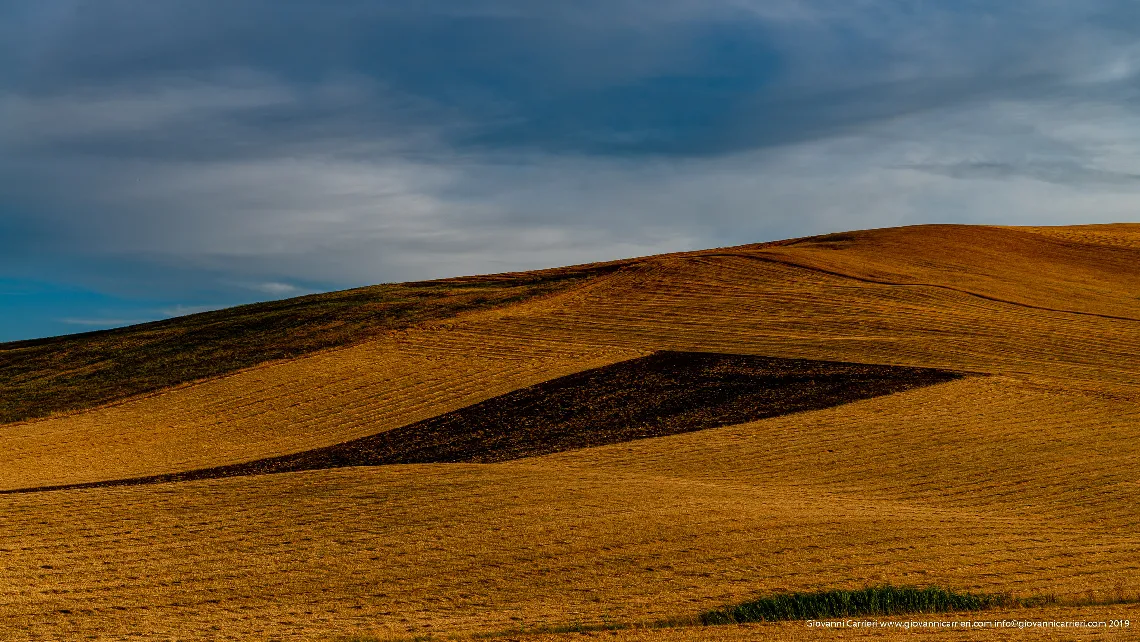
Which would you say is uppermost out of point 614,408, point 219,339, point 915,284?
point 915,284

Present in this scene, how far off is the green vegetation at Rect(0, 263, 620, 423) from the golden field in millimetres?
2194

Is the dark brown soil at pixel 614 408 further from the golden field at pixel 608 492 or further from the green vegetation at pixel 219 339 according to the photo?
the green vegetation at pixel 219 339

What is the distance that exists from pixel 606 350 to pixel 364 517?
19.3m

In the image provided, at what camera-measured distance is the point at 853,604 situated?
58.0 ft

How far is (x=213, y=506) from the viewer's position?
87.8 ft

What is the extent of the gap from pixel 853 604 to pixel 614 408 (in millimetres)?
18937

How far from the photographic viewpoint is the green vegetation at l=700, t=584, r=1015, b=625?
17.3 m

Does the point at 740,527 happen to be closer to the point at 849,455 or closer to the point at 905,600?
the point at 905,600

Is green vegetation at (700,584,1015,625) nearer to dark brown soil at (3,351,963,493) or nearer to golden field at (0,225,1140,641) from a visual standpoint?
golden field at (0,225,1140,641)

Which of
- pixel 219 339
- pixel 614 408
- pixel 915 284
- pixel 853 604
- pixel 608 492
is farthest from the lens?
pixel 219 339

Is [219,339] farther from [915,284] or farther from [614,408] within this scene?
[915,284]

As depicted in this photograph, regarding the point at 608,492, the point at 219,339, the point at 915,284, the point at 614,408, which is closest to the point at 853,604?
the point at 608,492

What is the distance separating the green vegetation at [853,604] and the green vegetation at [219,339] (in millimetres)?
33583

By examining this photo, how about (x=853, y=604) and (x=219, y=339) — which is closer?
(x=853, y=604)
